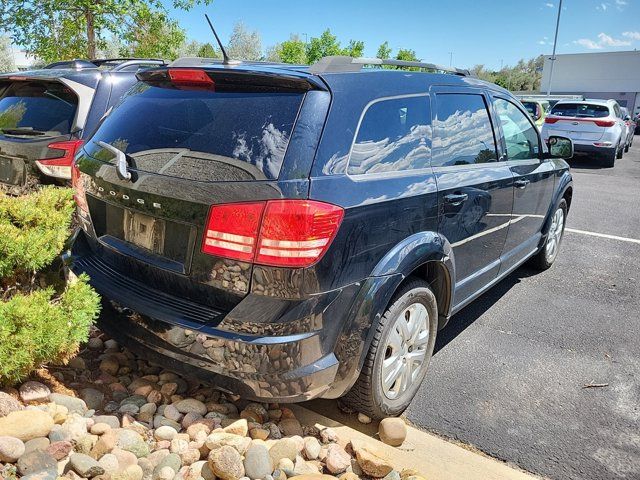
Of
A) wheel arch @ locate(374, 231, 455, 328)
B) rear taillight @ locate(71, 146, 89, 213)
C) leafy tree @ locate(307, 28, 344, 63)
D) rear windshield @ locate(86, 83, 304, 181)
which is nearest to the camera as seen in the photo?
rear windshield @ locate(86, 83, 304, 181)

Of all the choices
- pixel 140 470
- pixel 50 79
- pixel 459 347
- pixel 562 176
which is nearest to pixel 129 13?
pixel 50 79

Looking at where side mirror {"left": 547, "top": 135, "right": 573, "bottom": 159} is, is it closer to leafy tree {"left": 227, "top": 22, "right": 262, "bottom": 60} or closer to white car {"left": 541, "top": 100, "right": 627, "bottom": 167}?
white car {"left": 541, "top": 100, "right": 627, "bottom": 167}

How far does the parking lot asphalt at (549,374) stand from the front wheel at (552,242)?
0.13m

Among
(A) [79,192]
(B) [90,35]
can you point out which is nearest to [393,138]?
(A) [79,192]

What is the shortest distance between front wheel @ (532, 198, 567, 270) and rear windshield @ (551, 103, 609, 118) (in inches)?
417

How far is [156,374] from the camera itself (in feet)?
10.3

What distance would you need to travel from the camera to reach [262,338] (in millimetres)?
2320

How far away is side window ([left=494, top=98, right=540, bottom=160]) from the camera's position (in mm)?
4152

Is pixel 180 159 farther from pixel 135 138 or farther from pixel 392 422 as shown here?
pixel 392 422

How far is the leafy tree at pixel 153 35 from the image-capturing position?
11.1m

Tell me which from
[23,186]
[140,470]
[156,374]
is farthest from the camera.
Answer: [23,186]

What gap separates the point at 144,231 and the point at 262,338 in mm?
817

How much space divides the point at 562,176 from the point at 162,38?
31.0ft

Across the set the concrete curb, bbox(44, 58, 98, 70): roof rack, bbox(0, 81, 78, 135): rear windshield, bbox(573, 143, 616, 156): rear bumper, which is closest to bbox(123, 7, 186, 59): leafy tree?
bbox(44, 58, 98, 70): roof rack
